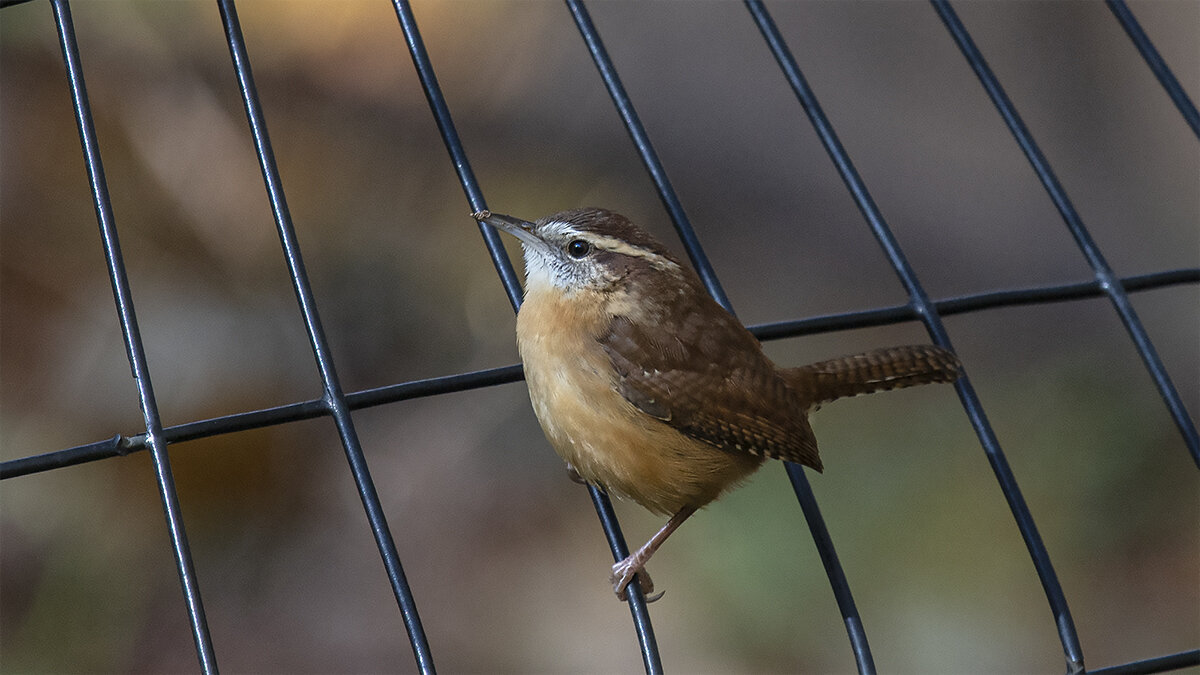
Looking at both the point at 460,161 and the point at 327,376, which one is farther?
the point at 460,161

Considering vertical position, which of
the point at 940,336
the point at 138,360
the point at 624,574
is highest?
the point at 138,360

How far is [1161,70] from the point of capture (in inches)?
84.4

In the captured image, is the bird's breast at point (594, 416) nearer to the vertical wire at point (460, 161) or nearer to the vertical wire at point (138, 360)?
the vertical wire at point (460, 161)

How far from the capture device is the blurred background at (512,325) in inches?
134

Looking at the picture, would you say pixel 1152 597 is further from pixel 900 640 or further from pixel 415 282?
pixel 415 282

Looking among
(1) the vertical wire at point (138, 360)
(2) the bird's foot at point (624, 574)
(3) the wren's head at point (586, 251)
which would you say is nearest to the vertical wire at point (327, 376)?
(1) the vertical wire at point (138, 360)

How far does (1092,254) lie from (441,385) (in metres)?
1.12

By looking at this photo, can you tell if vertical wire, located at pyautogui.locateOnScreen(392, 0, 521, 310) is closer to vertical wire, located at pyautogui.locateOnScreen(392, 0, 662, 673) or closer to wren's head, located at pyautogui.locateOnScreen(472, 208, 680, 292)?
vertical wire, located at pyautogui.locateOnScreen(392, 0, 662, 673)

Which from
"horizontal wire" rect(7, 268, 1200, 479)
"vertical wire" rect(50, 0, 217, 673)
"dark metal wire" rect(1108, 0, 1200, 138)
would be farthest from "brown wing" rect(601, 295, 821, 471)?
"dark metal wire" rect(1108, 0, 1200, 138)

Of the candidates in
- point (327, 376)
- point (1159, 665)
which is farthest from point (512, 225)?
point (1159, 665)

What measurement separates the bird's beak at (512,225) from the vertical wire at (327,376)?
28cm

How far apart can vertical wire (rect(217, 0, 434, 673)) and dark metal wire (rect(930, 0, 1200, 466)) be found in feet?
3.95

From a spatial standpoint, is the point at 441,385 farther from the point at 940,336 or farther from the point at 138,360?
the point at 940,336

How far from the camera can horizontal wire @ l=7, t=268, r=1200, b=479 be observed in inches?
57.7
